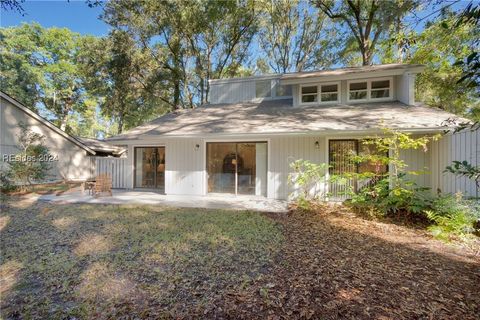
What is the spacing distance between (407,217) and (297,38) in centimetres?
1604

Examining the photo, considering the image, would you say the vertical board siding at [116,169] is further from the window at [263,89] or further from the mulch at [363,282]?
Result: the mulch at [363,282]

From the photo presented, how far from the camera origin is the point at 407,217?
21.7 feet

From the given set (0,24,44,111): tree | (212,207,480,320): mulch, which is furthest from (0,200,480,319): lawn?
(0,24,44,111): tree

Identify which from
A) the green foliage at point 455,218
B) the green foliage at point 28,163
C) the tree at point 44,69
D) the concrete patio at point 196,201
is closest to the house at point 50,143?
the green foliage at point 28,163

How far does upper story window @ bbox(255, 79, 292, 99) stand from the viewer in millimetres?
12727

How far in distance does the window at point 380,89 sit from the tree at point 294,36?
9.53 metres

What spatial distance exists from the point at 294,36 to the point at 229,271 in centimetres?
1899

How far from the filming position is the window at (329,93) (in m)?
10.6

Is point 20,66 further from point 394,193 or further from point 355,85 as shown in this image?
point 394,193

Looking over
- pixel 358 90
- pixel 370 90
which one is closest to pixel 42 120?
pixel 358 90

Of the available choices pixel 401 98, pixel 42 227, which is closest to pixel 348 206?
pixel 401 98

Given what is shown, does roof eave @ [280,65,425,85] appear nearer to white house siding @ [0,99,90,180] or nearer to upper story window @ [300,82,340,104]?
upper story window @ [300,82,340,104]

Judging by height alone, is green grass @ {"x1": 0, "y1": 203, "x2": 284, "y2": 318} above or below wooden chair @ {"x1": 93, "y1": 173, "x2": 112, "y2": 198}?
below

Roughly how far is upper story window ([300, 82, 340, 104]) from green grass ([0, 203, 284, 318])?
6.64 metres
